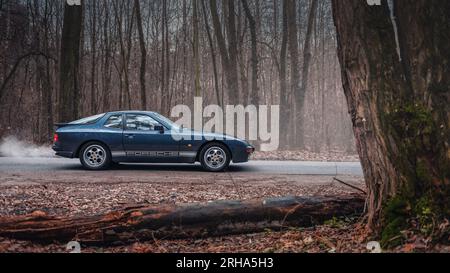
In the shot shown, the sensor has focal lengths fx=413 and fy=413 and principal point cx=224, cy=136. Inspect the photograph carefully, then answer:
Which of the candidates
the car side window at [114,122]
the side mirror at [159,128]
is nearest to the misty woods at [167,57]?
the car side window at [114,122]

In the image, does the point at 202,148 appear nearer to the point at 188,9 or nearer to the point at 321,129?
the point at 188,9

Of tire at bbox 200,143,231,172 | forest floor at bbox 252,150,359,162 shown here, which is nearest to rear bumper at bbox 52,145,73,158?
tire at bbox 200,143,231,172

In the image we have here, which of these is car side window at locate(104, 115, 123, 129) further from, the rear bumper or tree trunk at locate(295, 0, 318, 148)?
tree trunk at locate(295, 0, 318, 148)

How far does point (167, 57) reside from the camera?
2381 cm

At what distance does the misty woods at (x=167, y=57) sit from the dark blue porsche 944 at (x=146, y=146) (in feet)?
22.6

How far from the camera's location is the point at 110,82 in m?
22.0

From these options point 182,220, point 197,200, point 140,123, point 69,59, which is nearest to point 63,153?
point 140,123

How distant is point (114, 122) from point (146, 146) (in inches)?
39.7

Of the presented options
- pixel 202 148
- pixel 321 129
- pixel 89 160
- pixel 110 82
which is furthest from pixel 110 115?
pixel 321 129

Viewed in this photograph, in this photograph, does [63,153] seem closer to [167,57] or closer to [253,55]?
[253,55]

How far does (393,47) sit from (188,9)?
1879cm

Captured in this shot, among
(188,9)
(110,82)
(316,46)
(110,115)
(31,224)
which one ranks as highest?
(188,9)

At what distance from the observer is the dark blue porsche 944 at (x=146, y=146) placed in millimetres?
9211

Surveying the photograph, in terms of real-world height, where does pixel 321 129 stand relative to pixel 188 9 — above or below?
below
